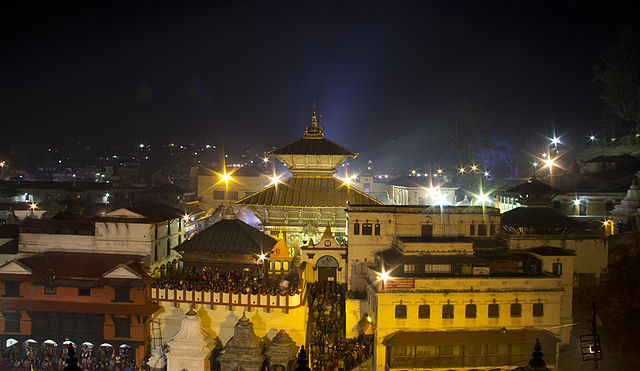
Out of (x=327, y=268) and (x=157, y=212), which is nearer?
(x=327, y=268)

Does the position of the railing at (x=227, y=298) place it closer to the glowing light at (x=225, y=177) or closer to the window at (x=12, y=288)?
the window at (x=12, y=288)

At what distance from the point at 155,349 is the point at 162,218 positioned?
942 centimetres

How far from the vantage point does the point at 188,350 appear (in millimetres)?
21734

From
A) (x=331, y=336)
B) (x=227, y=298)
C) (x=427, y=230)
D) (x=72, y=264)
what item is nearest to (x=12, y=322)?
(x=72, y=264)

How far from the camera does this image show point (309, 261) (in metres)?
28.8

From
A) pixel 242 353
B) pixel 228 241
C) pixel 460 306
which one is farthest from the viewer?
pixel 228 241

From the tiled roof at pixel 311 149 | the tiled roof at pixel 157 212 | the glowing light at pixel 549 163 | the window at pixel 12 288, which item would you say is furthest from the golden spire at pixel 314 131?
the glowing light at pixel 549 163

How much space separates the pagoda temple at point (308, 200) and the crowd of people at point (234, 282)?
5.71 meters

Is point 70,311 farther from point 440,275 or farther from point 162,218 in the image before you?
point 440,275

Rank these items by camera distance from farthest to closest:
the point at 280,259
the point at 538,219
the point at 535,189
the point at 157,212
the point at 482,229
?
the point at 535,189
the point at 157,212
the point at 482,229
the point at 538,219
the point at 280,259

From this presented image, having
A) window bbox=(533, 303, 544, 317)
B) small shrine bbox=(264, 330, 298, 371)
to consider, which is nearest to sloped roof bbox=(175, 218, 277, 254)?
small shrine bbox=(264, 330, 298, 371)

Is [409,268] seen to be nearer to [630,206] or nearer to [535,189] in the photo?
[535,189]

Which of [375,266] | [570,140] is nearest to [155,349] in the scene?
[375,266]

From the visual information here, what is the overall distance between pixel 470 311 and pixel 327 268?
9480mm
